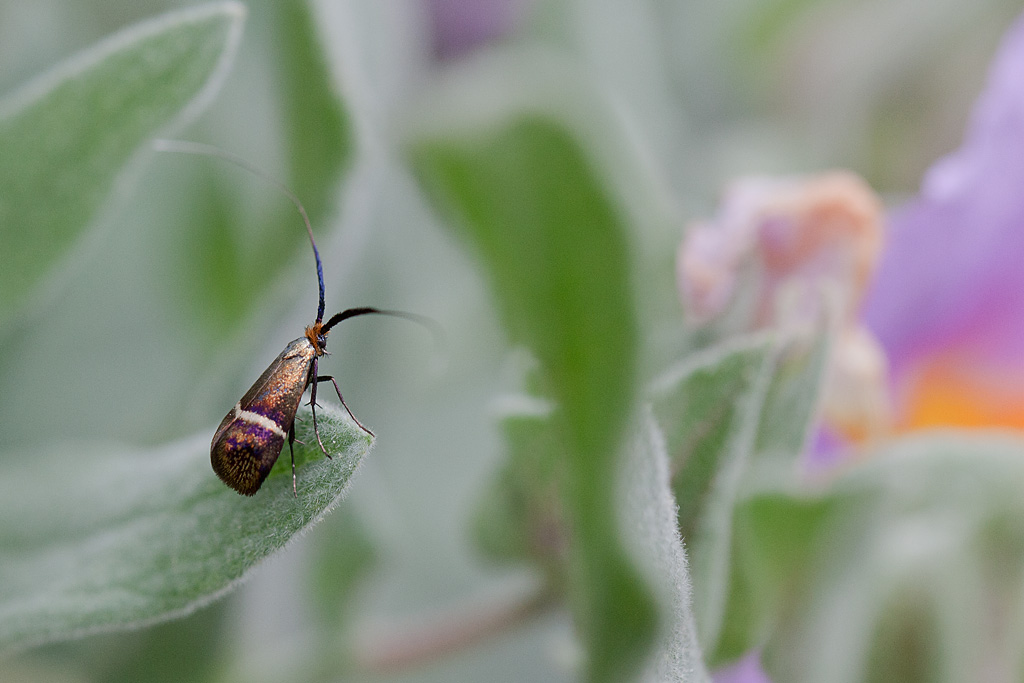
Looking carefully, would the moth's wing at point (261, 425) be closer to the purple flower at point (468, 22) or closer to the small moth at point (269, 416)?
the small moth at point (269, 416)

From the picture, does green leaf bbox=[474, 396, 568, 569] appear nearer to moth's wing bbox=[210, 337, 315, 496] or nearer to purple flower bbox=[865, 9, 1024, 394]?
moth's wing bbox=[210, 337, 315, 496]

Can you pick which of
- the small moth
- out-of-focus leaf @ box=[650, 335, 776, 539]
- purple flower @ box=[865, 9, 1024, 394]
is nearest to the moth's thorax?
the small moth

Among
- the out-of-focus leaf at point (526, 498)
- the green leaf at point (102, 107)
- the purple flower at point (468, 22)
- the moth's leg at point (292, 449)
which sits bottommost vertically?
the purple flower at point (468, 22)

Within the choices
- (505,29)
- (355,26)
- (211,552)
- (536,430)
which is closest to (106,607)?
(211,552)

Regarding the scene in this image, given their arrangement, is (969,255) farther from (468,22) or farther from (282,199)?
(468,22)

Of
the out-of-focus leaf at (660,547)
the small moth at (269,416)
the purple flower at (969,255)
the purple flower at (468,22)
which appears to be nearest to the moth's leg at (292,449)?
the small moth at (269,416)

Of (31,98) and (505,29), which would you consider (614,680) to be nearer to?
(31,98)

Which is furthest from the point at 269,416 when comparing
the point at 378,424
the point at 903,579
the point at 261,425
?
the point at 378,424
